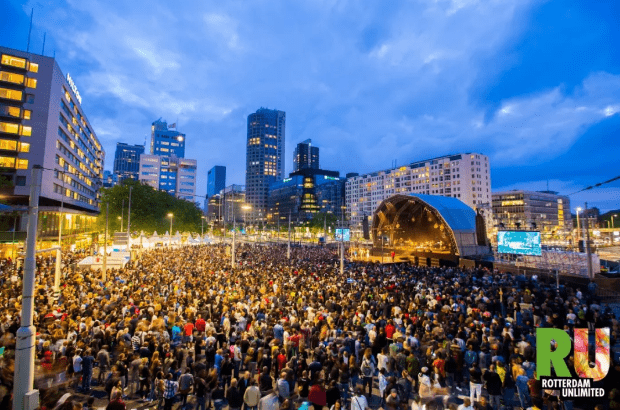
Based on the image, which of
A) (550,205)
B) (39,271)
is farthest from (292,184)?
(39,271)

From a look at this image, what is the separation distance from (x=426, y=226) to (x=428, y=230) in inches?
31.8

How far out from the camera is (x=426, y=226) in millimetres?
58031

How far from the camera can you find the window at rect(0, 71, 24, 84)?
4709 cm

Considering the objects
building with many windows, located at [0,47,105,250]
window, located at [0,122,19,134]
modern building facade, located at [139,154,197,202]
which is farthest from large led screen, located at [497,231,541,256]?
Result: modern building facade, located at [139,154,197,202]

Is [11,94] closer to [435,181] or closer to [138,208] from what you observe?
[138,208]

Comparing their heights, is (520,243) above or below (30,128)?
below

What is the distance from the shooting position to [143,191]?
172 feet

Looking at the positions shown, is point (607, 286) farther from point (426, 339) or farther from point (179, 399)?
point (179, 399)

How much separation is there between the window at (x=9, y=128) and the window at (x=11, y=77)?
6.16 m

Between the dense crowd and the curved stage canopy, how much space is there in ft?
82.6

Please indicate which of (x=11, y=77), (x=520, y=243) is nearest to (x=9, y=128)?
(x=11, y=77)

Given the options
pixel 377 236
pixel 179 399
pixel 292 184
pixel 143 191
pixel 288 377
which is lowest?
pixel 179 399

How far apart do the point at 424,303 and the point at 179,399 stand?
13115 millimetres

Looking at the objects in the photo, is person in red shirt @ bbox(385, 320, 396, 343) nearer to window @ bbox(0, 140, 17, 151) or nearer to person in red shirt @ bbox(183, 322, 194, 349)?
person in red shirt @ bbox(183, 322, 194, 349)
